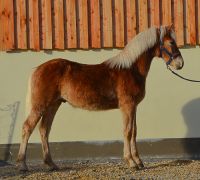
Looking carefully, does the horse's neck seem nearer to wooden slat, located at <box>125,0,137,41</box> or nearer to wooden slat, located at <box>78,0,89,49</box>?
wooden slat, located at <box>125,0,137,41</box>

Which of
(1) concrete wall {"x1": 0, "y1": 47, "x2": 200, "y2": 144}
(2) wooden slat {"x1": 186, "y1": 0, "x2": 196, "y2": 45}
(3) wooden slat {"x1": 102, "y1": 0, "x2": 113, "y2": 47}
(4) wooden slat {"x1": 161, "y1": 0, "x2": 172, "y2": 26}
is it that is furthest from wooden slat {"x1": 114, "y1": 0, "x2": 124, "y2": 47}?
(2) wooden slat {"x1": 186, "y1": 0, "x2": 196, "y2": 45}

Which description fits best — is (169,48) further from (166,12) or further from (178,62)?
(166,12)

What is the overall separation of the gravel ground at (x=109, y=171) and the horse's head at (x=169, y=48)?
5.24 feet

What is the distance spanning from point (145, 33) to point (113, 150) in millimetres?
2379

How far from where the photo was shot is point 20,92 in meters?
11.0

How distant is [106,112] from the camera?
10992 mm

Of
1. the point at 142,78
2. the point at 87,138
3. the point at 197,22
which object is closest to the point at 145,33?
the point at 142,78

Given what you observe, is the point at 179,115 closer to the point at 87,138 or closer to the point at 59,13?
the point at 87,138

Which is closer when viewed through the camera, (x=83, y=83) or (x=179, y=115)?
(x=83, y=83)

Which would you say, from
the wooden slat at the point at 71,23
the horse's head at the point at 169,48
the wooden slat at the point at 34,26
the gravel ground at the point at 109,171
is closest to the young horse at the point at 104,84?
the horse's head at the point at 169,48

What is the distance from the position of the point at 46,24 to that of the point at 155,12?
6.30ft

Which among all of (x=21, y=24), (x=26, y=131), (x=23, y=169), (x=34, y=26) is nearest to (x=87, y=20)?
(x=34, y=26)

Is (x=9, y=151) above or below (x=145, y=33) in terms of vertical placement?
below

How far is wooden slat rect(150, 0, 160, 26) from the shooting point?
1088cm
